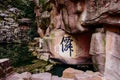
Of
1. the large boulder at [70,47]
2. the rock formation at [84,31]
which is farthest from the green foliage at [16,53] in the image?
the large boulder at [70,47]

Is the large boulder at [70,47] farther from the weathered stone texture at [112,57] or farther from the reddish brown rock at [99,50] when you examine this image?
the weathered stone texture at [112,57]

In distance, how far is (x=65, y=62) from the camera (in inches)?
442

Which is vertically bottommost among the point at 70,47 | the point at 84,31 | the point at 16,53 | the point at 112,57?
the point at 16,53

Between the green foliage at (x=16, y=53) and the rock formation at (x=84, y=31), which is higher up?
the rock formation at (x=84, y=31)

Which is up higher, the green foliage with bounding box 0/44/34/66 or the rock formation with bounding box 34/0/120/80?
the rock formation with bounding box 34/0/120/80

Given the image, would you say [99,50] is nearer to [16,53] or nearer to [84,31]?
[84,31]

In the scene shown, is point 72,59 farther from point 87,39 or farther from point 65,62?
point 87,39

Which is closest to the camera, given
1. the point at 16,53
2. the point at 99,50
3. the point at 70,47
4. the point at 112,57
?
the point at 112,57

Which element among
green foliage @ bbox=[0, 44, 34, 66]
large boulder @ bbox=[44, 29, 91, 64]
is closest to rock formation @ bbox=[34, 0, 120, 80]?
large boulder @ bbox=[44, 29, 91, 64]

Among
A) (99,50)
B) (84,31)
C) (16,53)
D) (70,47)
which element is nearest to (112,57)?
(99,50)

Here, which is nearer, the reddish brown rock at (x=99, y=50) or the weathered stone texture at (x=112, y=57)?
the weathered stone texture at (x=112, y=57)

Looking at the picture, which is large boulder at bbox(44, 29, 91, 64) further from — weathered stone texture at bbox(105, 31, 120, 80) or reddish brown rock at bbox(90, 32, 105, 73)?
weathered stone texture at bbox(105, 31, 120, 80)

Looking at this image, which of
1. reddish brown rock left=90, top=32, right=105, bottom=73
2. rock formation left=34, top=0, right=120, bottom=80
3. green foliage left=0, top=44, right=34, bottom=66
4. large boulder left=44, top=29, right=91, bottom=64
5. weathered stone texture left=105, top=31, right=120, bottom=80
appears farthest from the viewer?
green foliage left=0, top=44, right=34, bottom=66

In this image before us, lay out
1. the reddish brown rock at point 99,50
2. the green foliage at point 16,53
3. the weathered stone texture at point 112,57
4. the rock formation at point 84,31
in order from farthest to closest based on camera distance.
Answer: the green foliage at point 16,53 < the reddish brown rock at point 99,50 < the rock formation at point 84,31 < the weathered stone texture at point 112,57
